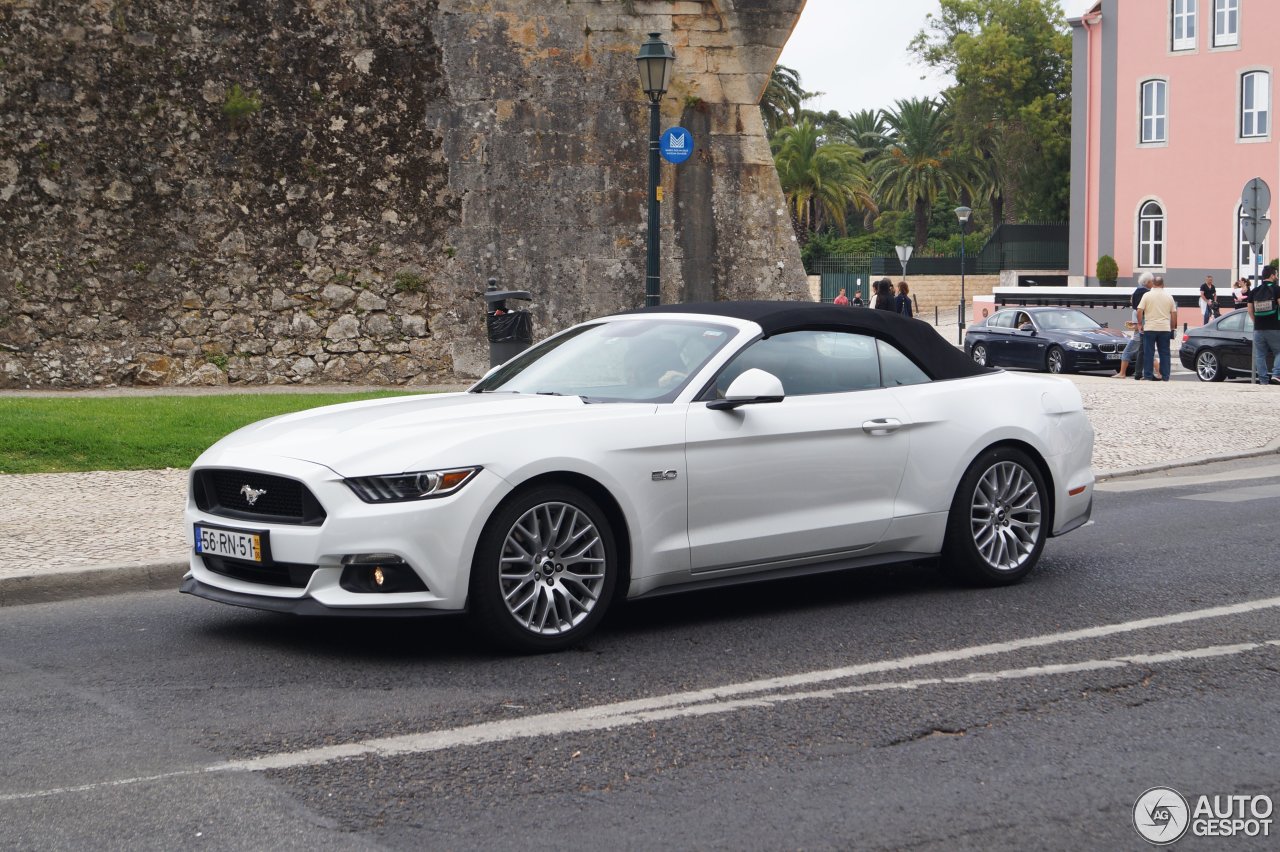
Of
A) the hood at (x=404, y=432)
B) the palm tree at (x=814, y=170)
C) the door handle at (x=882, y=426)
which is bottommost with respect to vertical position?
the door handle at (x=882, y=426)

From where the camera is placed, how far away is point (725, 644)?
20.9ft

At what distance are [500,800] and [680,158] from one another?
12.5 m

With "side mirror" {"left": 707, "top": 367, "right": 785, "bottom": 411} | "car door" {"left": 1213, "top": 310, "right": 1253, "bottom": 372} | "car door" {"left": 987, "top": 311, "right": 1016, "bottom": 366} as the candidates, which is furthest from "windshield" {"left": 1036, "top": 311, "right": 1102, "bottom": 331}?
"side mirror" {"left": 707, "top": 367, "right": 785, "bottom": 411}

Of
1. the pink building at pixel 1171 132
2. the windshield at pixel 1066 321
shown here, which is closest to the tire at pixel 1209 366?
the windshield at pixel 1066 321

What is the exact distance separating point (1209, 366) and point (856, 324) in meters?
20.5

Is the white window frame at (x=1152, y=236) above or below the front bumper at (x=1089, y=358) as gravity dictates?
above

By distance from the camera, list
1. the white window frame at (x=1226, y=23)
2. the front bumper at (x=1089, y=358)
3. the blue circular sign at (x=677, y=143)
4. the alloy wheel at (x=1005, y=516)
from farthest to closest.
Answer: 1. the white window frame at (x=1226, y=23)
2. the front bumper at (x=1089, y=358)
3. the blue circular sign at (x=677, y=143)
4. the alloy wheel at (x=1005, y=516)

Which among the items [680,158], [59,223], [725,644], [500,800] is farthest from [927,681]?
[59,223]

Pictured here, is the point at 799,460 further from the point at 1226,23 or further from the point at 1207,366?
the point at 1226,23

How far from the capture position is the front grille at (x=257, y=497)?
19.4 ft

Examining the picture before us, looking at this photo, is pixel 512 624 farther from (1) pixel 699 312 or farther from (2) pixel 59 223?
(2) pixel 59 223

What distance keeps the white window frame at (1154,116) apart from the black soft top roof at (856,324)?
157 feet

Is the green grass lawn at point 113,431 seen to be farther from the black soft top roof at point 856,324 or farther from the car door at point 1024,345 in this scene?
the car door at point 1024,345

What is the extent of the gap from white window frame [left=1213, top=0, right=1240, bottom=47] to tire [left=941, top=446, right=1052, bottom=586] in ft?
155
